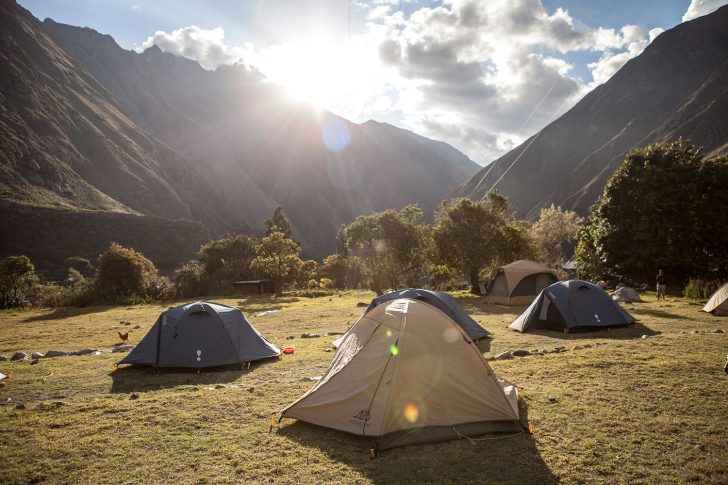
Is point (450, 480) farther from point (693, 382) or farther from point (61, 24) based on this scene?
point (61, 24)

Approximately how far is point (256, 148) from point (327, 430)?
174 meters

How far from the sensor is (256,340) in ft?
39.1

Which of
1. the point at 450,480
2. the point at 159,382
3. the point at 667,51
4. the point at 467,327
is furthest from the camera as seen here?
the point at 667,51

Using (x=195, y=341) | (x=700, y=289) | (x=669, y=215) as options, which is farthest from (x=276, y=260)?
(x=700, y=289)

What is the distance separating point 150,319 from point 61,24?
224031 millimetres

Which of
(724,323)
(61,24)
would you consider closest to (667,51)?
(724,323)

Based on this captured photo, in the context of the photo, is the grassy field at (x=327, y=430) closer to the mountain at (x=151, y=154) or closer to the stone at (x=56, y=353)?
the stone at (x=56, y=353)

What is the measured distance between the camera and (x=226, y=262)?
43.6 m

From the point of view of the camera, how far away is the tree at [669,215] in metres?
28.1

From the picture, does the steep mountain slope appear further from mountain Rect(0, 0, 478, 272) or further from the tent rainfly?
the tent rainfly

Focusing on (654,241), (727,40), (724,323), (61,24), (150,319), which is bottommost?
(150,319)

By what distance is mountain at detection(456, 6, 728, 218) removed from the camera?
116 metres

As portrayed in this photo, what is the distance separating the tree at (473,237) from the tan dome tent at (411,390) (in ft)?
88.3

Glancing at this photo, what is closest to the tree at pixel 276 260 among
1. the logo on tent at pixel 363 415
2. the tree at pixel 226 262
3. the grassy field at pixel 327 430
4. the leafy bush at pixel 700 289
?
the tree at pixel 226 262
